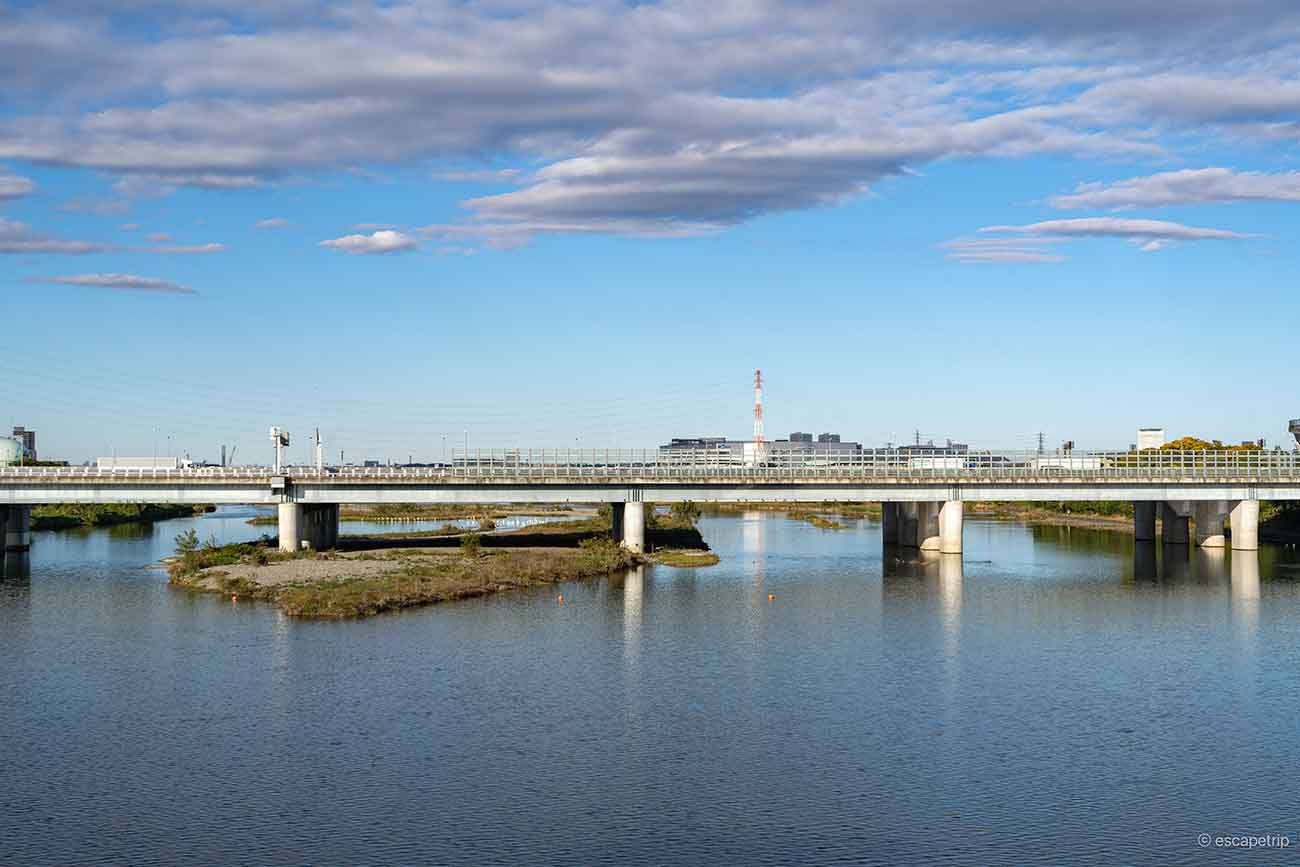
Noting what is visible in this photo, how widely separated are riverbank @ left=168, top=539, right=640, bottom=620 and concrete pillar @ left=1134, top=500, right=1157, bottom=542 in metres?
61.9

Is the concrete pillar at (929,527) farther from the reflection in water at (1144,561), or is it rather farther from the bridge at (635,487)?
the reflection in water at (1144,561)

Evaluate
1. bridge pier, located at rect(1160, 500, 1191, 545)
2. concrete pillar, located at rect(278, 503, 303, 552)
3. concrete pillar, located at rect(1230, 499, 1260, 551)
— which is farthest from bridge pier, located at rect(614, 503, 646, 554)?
concrete pillar, located at rect(1230, 499, 1260, 551)

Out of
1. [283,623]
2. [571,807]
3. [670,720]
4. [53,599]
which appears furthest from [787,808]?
[53,599]

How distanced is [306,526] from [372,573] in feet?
81.9

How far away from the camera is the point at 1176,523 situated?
465ft

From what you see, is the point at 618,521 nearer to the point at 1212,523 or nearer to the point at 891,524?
the point at 891,524

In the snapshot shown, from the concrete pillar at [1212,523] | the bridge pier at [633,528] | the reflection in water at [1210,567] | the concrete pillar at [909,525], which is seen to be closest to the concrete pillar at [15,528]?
the bridge pier at [633,528]

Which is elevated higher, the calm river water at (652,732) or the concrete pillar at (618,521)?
the concrete pillar at (618,521)

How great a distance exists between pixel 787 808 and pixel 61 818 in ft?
74.4

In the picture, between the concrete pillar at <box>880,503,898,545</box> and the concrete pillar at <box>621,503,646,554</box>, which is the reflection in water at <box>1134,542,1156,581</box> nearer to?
the concrete pillar at <box>880,503,898,545</box>

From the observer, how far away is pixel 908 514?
137 metres

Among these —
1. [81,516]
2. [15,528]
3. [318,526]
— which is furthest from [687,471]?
[81,516]

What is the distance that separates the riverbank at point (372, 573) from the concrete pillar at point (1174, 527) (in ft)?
203

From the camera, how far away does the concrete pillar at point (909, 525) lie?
135m
